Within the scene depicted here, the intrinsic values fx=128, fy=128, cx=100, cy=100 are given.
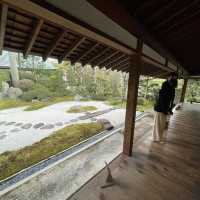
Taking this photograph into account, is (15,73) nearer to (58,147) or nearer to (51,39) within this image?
(58,147)

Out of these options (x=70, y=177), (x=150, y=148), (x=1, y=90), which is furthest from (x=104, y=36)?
(x=1, y=90)

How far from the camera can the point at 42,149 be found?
11.1 ft

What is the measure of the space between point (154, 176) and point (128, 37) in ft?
7.02

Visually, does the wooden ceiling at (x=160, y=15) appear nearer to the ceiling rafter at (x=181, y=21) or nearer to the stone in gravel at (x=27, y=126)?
the ceiling rafter at (x=181, y=21)

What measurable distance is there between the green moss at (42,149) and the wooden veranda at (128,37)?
178cm

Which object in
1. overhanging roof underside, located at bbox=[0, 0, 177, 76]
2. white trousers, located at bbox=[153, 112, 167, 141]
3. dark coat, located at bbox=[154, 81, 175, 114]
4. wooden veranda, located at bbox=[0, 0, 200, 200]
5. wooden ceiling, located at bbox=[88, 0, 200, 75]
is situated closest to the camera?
overhanging roof underside, located at bbox=[0, 0, 177, 76]

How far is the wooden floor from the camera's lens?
1.62 m

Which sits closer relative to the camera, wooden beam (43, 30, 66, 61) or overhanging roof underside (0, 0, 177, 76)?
overhanging roof underside (0, 0, 177, 76)

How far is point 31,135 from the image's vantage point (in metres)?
4.34

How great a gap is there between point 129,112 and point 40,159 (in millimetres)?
2274

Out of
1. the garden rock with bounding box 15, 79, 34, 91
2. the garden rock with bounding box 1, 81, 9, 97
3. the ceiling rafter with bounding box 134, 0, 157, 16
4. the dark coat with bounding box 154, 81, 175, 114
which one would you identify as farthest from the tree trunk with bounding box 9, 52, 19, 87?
the dark coat with bounding box 154, 81, 175, 114

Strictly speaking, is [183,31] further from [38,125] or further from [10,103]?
[10,103]

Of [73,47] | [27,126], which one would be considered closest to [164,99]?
[73,47]

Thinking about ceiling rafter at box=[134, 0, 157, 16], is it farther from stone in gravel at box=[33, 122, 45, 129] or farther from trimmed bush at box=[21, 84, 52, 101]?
trimmed bush at box=[21, 84, 52, 101]
